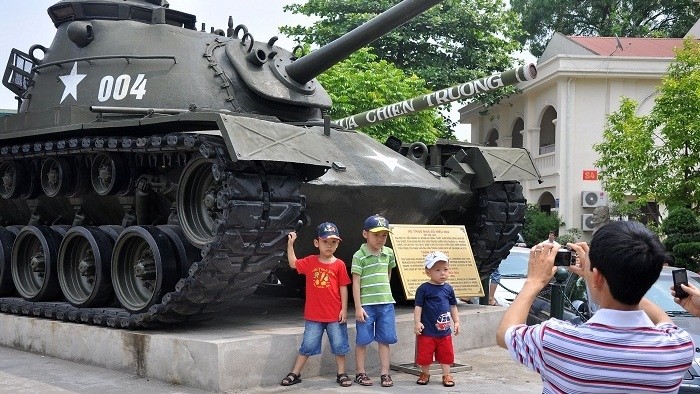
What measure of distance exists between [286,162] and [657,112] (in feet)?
46.2

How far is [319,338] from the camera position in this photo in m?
7.46

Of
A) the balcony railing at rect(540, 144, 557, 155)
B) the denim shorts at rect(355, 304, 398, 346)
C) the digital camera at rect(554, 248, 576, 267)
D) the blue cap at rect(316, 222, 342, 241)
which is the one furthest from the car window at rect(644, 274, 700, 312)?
the balcony railing at rect(540, 144, 557, 155)

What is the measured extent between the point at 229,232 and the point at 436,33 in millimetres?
23892

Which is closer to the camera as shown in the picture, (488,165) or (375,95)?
(488,165)

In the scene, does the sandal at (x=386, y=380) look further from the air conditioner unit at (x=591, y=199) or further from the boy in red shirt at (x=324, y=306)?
the air conditioner unit at (x=591, y=199)

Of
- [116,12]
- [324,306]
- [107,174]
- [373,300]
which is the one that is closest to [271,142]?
[324,306]

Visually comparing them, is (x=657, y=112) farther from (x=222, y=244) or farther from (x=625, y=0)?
(x=625, y=0)

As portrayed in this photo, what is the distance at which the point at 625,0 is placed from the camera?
4469 centimetres

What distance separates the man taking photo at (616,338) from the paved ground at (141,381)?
181 inches

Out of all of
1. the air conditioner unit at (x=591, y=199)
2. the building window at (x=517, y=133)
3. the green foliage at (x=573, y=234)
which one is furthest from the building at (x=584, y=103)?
the building window at (x=517, y=133)

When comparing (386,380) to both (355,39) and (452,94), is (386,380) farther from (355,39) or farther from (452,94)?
(452,94)

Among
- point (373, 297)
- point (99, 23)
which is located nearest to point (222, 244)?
point (373, 297)

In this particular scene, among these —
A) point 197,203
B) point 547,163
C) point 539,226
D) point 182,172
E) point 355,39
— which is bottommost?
point 539,226

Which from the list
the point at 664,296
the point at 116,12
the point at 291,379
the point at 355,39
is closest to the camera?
the point at 291,379
